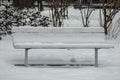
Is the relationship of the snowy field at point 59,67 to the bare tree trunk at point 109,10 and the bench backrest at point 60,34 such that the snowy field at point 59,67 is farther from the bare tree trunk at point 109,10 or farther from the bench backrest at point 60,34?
the bare tree trunk at point 109,10

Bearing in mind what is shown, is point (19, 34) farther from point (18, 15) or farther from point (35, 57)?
point (18, 15)

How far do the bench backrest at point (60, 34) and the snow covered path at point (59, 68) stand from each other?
57cm

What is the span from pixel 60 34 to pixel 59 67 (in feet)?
2.56

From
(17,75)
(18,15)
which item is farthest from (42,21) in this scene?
(17,75)

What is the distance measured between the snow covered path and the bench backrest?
1.87 feet

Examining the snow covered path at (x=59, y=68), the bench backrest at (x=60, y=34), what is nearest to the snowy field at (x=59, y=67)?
the snow covered path at (x=59, y=68)

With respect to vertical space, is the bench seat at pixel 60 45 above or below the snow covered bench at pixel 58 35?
below

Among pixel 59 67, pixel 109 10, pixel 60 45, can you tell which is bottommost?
pixel 59 67

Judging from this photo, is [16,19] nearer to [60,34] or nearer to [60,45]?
[60,34]

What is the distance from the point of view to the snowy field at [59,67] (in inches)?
283

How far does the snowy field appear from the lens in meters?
7.18

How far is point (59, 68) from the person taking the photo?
26.1ft

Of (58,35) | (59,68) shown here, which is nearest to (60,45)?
(59,68)

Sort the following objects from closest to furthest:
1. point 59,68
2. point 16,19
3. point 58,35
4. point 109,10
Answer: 1. point 59,68
2. point 58,35
3. point 109,10
4. point 16,19
